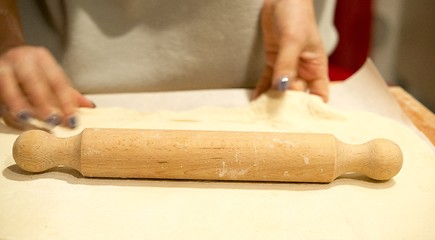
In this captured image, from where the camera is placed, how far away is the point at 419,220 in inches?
28.1

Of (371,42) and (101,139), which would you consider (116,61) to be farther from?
(371,42)

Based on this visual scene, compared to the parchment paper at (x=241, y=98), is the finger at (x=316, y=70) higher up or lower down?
higher up

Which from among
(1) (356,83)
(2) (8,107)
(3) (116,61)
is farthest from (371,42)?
(2) (8,107)

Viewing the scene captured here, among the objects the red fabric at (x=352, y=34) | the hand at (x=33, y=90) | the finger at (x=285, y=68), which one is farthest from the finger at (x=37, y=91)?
the red fabric at (x=352, y=34)

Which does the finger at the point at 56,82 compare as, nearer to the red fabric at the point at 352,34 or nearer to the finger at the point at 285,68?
the finger at the point at 285,68

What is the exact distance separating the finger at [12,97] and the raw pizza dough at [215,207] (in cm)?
9

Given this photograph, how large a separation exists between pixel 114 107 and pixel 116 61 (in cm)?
16

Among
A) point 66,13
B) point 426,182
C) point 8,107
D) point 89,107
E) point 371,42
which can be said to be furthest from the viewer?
Result: point 371,42

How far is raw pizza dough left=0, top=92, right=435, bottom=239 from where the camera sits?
0.68 meters

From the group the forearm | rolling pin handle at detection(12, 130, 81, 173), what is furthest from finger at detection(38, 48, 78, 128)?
rolling pin handle at detection(12, 130, 81, 173)

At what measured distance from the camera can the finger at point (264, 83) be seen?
47.3 inches

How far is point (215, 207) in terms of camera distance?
28.6 inches

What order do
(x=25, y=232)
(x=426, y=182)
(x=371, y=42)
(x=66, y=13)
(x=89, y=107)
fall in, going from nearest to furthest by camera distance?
(x=25, y=232), (x=426, y=182), (x=89, y=107), (x=66, y=13), (x=371, y=42)

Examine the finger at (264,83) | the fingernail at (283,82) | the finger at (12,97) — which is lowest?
the finger at (264,83)
